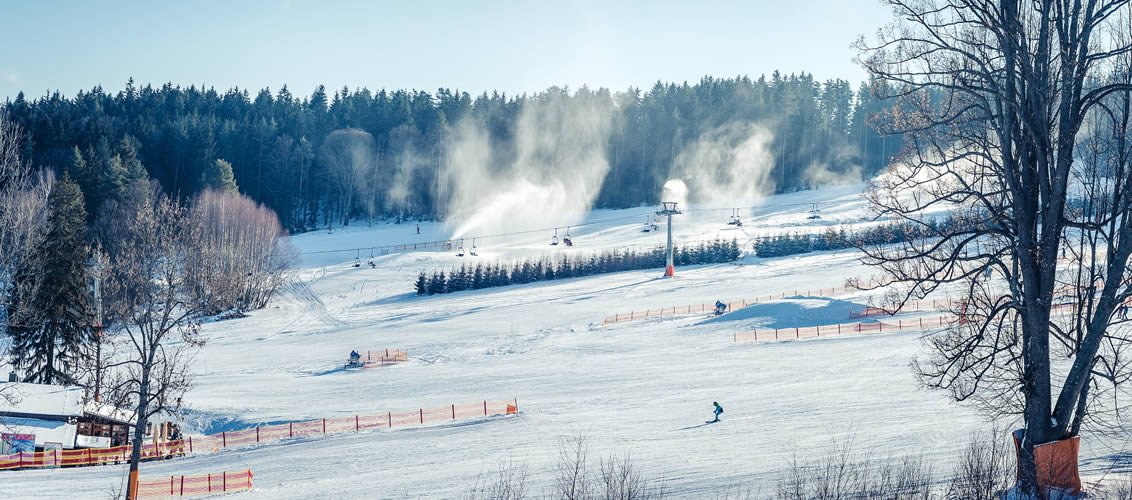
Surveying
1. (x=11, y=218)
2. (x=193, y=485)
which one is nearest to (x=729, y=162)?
(x=11, y=218)

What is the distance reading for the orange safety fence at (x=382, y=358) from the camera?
41.5 meters

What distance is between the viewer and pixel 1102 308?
35.7 feet

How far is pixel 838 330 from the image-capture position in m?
41.7

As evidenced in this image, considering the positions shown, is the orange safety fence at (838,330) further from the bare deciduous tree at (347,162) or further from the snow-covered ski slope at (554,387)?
the bare deciduous tree at (347,162)

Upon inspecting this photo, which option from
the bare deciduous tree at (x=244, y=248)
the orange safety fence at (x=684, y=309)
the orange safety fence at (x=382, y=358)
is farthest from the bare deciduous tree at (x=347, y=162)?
the orange safety fence at (x=382, y=358)

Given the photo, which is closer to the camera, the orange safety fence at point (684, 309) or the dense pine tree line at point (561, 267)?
the orange safety fence at point (684, 309)

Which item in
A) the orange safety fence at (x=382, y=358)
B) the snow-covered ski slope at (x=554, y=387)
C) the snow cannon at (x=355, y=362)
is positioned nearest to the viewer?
the snow-covered ski slope at (x=554, y=387)

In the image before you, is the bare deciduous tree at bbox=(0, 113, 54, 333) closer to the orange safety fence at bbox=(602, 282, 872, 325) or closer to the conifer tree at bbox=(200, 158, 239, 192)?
the orange safety fence at bbox=(602, 282, 872, 325)

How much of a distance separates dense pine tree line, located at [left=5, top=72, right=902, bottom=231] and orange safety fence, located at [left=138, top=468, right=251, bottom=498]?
83.4 metres

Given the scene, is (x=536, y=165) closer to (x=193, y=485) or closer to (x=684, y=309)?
(x=684, y=309)

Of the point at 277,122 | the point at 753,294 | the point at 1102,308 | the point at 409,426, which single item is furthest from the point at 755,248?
the point at 277,122

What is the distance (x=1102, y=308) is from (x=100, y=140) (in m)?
95.2

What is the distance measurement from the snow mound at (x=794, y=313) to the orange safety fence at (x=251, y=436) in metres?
20.6

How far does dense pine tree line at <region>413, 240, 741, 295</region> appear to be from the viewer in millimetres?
67062
